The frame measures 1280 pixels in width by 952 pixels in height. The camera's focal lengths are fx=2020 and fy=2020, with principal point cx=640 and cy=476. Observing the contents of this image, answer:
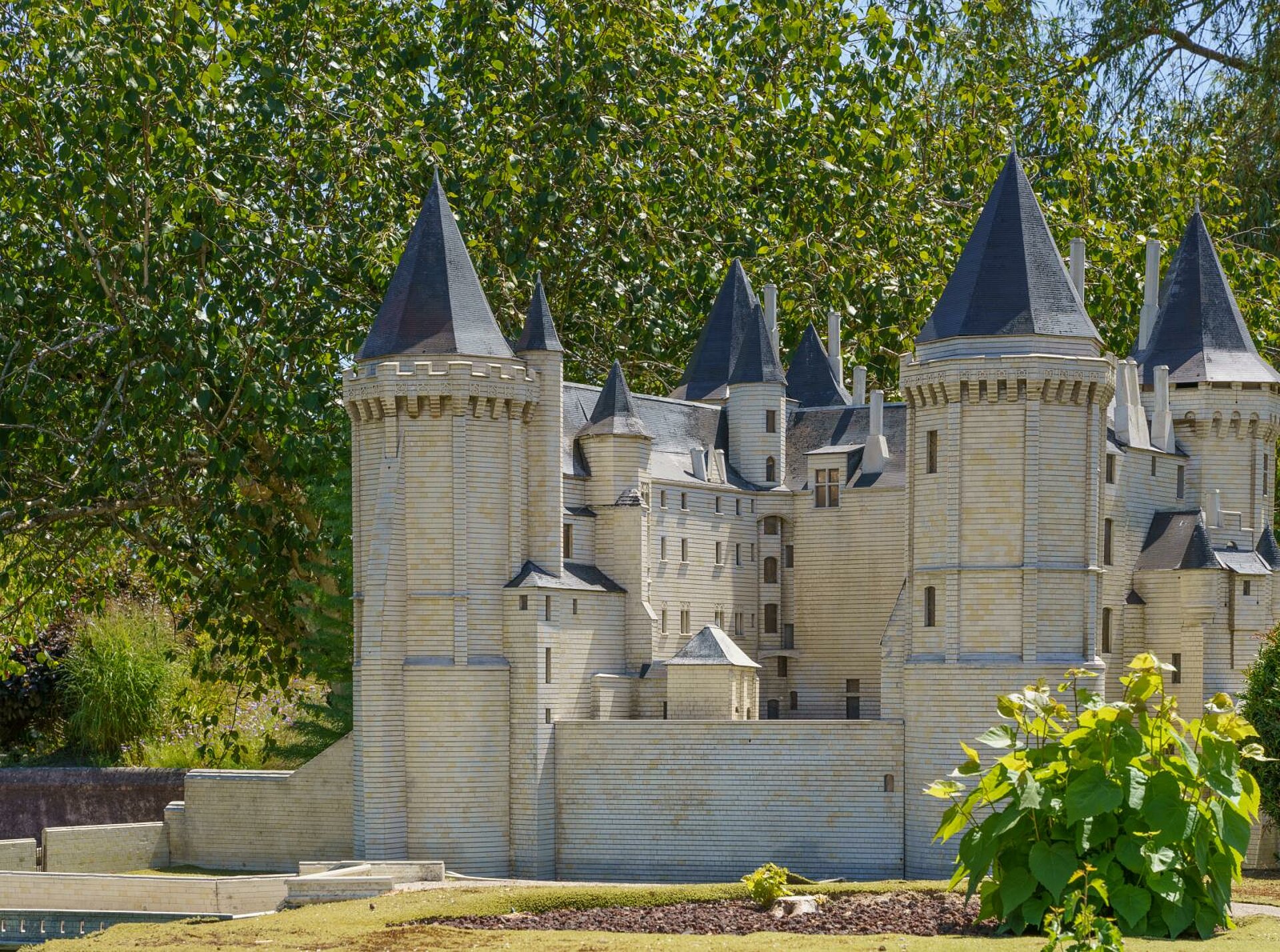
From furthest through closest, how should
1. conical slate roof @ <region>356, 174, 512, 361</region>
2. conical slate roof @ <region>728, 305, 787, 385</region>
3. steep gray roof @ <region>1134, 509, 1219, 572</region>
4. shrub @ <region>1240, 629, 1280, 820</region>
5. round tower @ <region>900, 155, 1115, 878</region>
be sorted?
conical slate roof @ <region>728, 305, 787, 385</region> < steep gray roof @ <region>1134, 509, 1219, 572</region> < conical slate roof @ <region>356, 174, 512, 361</region> < round tower @ <region>900, 155, 1115, 878</region> < shrub @ <region>1240, 629, 1280, 820</region>

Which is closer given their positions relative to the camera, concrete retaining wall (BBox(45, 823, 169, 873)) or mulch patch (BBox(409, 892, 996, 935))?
mulch patch (BBox(409, 892, 996, 935))

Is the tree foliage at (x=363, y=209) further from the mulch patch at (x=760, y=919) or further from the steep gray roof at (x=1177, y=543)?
the mulch patch at (x=760, y=919)

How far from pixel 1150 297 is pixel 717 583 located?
12516mm

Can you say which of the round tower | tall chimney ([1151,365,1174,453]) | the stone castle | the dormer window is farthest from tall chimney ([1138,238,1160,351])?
the round tower

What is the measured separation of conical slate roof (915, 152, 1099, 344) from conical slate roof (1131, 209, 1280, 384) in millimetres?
5728

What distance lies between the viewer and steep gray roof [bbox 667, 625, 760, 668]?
1614 inches

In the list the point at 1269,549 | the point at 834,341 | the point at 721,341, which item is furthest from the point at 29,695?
the point at 1269,549

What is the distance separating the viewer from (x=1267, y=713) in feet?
121

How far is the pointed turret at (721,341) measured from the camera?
47812 mm

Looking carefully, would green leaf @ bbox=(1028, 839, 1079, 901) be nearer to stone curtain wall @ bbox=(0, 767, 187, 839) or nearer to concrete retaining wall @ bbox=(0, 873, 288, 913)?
concrete retaining wall @ bbox=(0, 873, 288, 913)

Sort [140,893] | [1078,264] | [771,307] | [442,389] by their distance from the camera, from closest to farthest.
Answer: [140,893]
[442,389]
[1078,264]
[771,307]

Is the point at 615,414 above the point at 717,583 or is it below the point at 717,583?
above

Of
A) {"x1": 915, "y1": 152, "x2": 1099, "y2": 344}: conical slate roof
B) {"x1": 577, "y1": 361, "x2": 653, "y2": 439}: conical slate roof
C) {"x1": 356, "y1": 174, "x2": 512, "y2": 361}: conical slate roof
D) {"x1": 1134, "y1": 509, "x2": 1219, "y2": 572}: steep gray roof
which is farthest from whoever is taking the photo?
{"x1": 577, "y1": 361, "x2": 653, "y2": 439}: conical slate roof

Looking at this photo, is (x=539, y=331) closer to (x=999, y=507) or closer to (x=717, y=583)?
(x=717, y=583)
